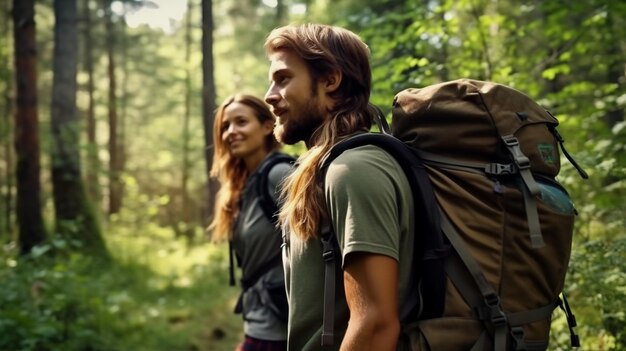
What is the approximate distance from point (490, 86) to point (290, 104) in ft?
2.49

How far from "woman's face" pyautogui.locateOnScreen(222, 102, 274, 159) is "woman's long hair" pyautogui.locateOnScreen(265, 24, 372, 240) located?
5.83ft

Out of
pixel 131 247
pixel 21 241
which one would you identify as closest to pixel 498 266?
pixel 21 241

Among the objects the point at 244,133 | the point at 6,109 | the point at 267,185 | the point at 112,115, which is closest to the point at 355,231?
the point at 267,185

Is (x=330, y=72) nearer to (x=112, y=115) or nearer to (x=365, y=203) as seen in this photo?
(x=365, y=203)

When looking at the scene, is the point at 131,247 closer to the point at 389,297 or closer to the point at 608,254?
the point at 608,254

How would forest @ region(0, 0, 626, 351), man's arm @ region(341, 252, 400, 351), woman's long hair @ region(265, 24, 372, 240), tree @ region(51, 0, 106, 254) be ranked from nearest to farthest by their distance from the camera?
man's arm @ region(341, 252, 400, 351) < woman's long hair @ region(265, 24, 372, 240) < forest @ region(0, 0, 626, 351) < tree @ region(51, 0, 106, 254)

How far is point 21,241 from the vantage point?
995 centimetres

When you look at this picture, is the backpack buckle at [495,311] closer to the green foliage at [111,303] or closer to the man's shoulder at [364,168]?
the man's shoulder at [364,168]

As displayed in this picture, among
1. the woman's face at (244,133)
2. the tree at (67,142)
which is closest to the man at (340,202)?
the woman's face at (244,133)

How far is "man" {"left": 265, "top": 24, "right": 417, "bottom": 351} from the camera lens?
69.9 inches

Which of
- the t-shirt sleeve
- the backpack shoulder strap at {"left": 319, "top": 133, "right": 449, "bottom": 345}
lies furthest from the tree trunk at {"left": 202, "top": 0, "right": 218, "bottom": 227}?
the t-shirt sleeve

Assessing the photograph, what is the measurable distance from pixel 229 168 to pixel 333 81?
84.2 inches

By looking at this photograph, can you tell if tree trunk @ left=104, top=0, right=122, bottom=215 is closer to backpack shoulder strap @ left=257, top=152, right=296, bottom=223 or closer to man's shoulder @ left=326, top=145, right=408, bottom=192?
backpack shoulder strap @ left=257, top=152, right=296, bottom=223

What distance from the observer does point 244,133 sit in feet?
13.3
